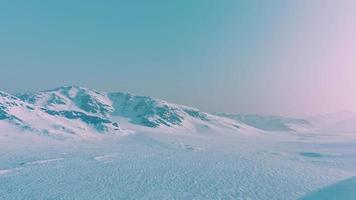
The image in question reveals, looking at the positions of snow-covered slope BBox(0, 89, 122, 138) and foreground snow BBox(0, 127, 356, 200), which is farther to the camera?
snow-covered slope BBox(0, 89, 122, 138)

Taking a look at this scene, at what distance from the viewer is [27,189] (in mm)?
44469

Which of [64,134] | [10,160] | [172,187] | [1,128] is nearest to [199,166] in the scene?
[172,187]

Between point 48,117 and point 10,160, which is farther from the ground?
point 48,117

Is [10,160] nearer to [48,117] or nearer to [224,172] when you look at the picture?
[224,172]

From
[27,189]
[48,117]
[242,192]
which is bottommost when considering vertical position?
[27,189]

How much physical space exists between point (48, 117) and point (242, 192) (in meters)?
133

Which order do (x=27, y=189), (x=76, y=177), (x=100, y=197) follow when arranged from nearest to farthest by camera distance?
1. (x=100, y=197)
2. (x=27, y=189)
3. (x=76, y=177)

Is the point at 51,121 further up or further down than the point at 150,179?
further up

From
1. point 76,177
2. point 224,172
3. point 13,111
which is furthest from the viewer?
point 13,111

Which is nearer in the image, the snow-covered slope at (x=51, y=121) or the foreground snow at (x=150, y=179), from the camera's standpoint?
the foreground snow at (x=150, y=179)

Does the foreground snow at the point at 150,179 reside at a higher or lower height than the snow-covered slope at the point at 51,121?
lower

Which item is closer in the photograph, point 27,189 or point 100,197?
point 100,197

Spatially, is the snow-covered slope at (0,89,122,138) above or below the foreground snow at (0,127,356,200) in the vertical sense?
above

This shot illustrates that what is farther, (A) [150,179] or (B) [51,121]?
(B) [51,121]
